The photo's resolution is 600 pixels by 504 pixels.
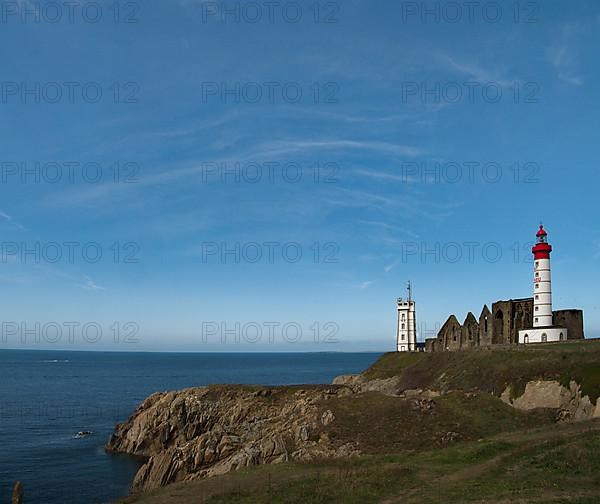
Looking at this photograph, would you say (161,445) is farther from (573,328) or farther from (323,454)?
(573,328)

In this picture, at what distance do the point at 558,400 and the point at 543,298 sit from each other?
2509 centimetres

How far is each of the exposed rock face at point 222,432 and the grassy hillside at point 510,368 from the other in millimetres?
13535

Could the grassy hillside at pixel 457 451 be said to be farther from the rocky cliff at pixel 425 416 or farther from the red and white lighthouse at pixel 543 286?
the red and white lighthouse at pixel 543 286

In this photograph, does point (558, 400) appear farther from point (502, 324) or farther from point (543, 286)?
point (502, 324)

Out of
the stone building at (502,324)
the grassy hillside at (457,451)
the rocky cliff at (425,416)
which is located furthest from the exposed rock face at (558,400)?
the stone building at (502,324)

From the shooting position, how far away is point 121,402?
119 m

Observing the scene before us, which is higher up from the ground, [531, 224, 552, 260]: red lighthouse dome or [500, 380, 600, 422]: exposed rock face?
[531, 224, 552, 260]: red lighthouse dome

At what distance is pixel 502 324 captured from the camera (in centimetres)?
8294

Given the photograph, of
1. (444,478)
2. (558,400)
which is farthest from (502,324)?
(444,478)

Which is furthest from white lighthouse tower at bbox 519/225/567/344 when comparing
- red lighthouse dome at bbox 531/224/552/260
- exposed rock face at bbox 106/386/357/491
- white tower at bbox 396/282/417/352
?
white tower at bbox 396/282/417/352

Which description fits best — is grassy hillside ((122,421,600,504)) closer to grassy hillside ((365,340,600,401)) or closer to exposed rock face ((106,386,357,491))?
exposed rock face ((106,386,357,491))

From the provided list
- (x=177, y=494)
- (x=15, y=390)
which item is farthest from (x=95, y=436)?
(x=15, y=390)

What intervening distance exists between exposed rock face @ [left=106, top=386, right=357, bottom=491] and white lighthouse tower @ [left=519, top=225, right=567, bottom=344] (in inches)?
1110

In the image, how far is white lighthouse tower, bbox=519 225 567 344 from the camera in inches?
2687
